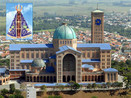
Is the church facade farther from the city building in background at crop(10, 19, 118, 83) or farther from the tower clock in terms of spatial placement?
the tower clock

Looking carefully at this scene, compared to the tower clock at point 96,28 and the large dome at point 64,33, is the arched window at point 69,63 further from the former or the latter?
the tower clock at point 96,28

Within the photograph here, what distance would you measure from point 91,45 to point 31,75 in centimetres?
2170

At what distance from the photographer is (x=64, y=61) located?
391ft

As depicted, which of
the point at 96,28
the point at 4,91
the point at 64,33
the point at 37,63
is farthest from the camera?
the point at 96,28

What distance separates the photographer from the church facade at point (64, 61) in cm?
11862

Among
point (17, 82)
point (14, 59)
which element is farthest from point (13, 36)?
point (17, 82)

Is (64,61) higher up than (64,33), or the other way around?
(64,33)

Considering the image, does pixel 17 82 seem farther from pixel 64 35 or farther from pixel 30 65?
pixel 64 35

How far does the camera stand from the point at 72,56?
119 m

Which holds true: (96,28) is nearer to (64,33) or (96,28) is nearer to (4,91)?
(64,33)

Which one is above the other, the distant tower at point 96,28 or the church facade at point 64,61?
the distant tower at point 96,28

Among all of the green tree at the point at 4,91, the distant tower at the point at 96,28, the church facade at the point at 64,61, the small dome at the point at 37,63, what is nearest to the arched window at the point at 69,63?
the church facade at the point at 64,61

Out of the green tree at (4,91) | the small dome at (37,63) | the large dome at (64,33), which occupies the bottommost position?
the green tree at (4,91)

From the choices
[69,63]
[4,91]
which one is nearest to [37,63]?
[69,63]
